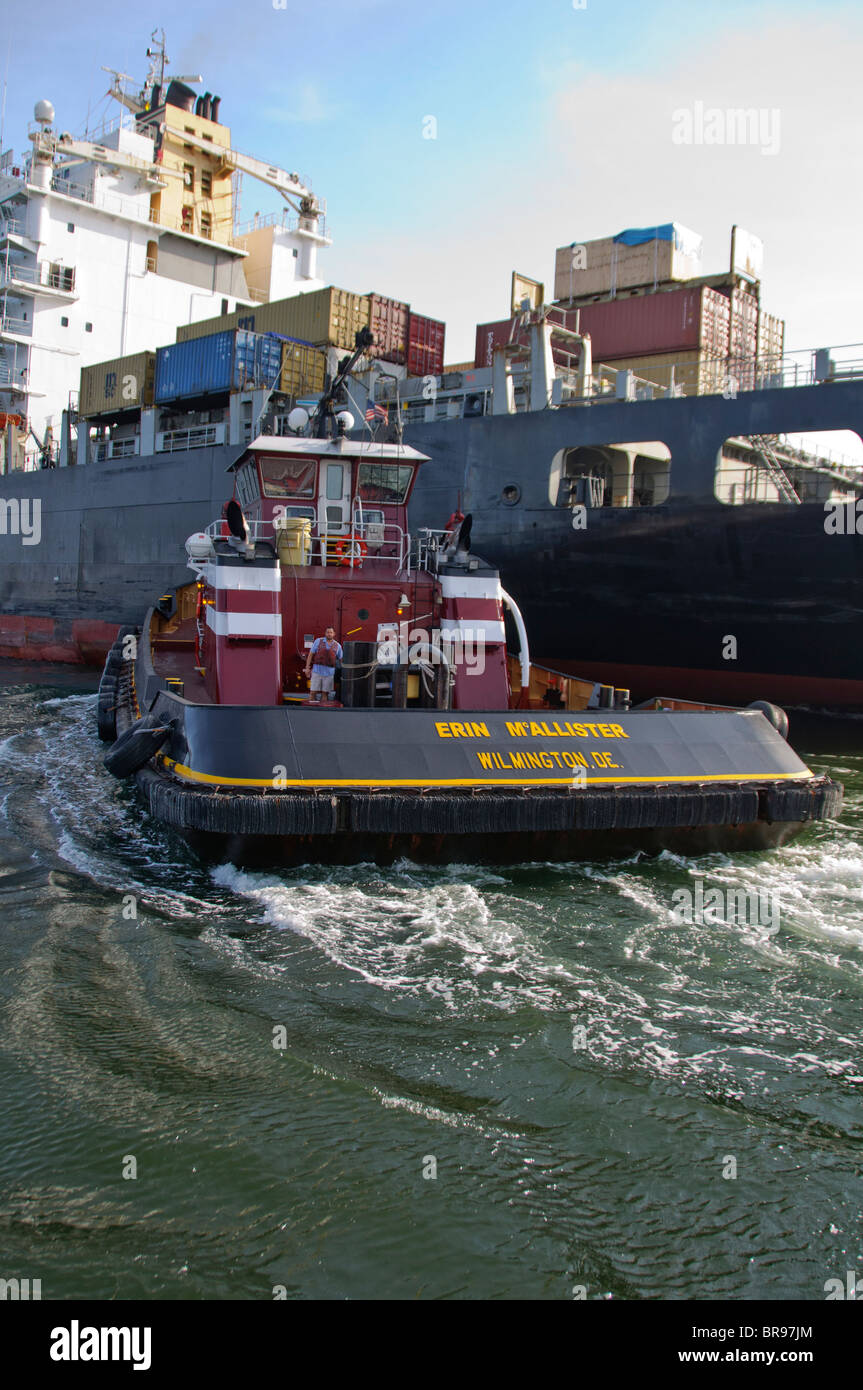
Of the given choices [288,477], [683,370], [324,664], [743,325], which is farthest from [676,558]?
[324,664]

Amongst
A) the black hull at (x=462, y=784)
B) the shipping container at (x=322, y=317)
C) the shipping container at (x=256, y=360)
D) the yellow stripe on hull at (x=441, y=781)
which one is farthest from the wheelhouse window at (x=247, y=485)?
the shipping container at (x=322, y=317)

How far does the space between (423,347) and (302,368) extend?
11.5ft

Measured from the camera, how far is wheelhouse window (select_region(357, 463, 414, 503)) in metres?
10.7

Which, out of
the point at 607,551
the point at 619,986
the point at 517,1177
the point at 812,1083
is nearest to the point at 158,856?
the point at 619,986

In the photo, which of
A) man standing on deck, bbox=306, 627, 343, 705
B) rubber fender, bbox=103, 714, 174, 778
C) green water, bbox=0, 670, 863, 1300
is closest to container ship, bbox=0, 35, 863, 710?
man standing on deck, bbox=306, 627, 343, 705

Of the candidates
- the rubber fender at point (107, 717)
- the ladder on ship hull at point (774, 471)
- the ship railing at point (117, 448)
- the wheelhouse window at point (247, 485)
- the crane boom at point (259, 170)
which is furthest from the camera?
the crane boom at point (259, 170)

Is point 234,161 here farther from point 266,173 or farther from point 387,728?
point 387,728

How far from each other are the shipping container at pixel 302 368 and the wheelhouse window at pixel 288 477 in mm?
11955

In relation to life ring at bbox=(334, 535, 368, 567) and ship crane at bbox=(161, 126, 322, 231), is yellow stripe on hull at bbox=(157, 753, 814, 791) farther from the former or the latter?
ship crane at bbox=(161, 126, 322, 231)

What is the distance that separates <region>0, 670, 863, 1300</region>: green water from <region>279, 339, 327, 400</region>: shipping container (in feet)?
55.6

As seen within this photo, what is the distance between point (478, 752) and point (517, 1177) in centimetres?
434

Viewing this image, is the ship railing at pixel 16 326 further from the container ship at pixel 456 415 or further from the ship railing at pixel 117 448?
the ship railing at pixel 117 448

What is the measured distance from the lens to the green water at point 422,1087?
3.35 metres

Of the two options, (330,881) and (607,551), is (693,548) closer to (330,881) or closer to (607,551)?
(607,551)
